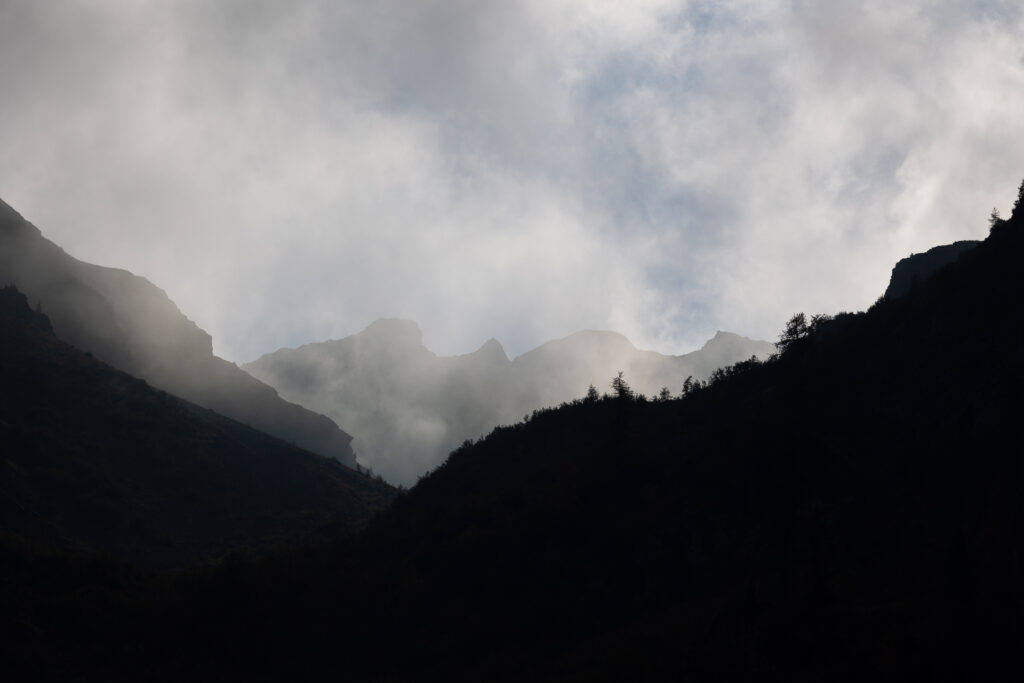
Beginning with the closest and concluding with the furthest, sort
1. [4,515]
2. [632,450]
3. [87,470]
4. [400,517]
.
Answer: [632,450] → [400,517] → [4,515] → [87,470]

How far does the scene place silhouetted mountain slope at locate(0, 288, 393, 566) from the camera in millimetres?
77000

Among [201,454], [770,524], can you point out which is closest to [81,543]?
[201,454]

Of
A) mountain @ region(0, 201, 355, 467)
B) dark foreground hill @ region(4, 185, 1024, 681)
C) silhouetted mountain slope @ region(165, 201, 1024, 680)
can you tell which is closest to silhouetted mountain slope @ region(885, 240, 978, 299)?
silhouetted mountain slope @ region(165, 201, 1024, 680)

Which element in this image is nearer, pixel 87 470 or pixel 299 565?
pixel 299 565

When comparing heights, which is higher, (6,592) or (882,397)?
(882,397)

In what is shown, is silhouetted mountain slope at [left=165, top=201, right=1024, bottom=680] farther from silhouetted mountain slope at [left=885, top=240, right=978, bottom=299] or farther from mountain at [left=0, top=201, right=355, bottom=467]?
mountain at [left=0, top=201, right=355, bottom=467]

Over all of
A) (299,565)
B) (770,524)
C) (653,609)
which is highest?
(770,524)

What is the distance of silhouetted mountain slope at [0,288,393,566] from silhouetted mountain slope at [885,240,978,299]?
11318cm

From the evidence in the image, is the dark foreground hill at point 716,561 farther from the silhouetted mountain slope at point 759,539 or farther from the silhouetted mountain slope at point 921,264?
the silhouetted mountain slope at point 921,264

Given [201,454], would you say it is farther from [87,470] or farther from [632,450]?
[632,450]

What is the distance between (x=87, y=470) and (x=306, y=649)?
62.5 meters

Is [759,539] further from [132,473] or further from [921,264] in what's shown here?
[921,264]

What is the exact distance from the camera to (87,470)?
83812 millimetres

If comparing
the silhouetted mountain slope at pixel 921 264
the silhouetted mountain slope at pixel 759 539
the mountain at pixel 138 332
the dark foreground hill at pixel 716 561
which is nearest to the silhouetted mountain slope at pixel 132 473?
the dark foreground hill at pixel 716 561
